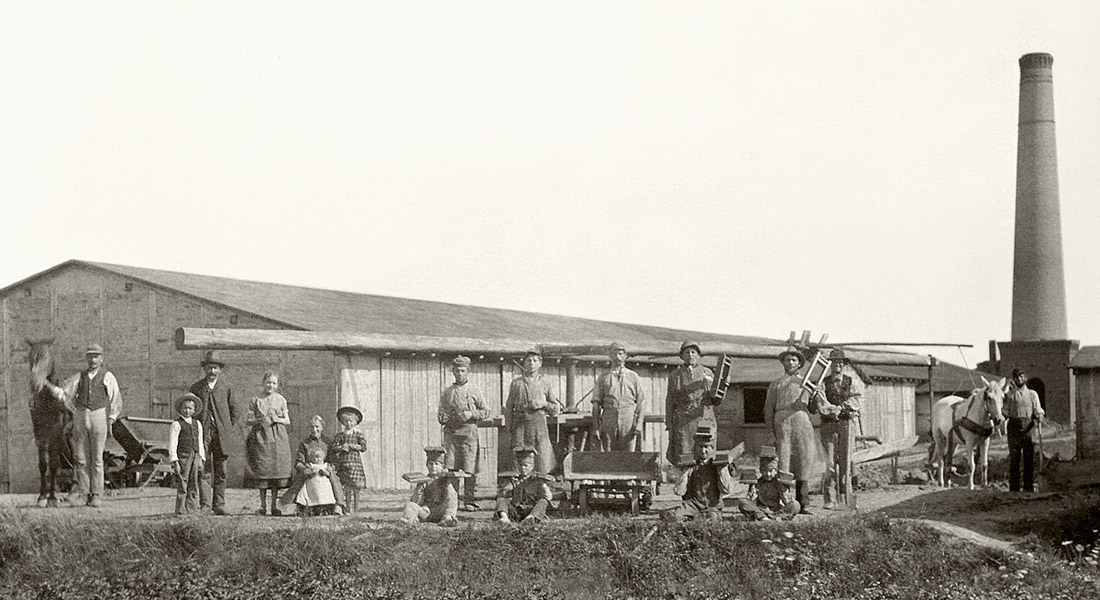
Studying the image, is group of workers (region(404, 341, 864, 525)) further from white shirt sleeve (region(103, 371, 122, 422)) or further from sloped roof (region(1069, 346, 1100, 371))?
sloped roof (region(1069, 346, 1100, 371))

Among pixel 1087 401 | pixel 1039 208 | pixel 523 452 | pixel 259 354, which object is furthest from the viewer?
pixel 1039 208

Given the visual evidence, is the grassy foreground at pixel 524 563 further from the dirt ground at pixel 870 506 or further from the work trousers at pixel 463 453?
the work trousers at pixel 463 453

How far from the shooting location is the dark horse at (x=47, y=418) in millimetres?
14477

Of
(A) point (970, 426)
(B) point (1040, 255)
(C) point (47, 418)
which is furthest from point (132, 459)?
(B) point (1040, 255)

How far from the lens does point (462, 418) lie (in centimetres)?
1398

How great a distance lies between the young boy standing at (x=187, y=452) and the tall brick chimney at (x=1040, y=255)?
32362 mm

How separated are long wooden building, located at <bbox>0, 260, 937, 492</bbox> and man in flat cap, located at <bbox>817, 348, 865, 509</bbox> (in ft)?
11.1

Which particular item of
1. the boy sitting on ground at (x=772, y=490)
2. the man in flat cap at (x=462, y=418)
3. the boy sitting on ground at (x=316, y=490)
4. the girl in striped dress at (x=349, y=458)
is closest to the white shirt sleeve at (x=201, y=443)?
the boy sitting on ground at (x=316, y=490)

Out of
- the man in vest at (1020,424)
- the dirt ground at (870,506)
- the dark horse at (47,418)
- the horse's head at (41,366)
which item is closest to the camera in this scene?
the dirt ground at (870,506)

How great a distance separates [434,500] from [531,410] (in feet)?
6.31

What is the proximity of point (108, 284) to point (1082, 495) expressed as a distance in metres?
16.3

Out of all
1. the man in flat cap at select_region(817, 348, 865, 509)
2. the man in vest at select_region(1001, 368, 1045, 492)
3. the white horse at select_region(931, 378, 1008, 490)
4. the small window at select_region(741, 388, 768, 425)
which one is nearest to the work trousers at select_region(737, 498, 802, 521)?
the man in flat cap at select_region(817, 348, 865, 509)

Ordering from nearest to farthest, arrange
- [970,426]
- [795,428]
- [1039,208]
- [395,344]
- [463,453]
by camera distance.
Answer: [795,428]
[463,453]
[970,426]
[395,344]
[1039,208]

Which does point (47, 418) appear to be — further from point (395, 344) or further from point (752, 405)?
point (752, 405)
